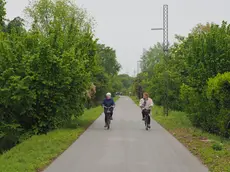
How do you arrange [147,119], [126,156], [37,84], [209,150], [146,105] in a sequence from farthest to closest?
[146,105] < [147,119] < [37,84] < [209,150] < [126,156]

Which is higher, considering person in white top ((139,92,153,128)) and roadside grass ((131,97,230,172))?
person in white top ((139,92,153,128))

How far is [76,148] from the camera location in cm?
1266

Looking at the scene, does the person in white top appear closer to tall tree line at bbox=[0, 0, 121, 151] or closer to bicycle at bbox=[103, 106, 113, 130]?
bicycle at bbox=[103, 106, 113, 130]

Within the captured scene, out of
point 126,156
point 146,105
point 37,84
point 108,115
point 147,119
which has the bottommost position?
point 126,156

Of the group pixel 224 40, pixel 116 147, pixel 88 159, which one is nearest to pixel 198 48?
pixel 224 40

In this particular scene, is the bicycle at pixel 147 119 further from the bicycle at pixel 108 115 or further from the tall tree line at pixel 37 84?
the tall tree line at pixel 37 84

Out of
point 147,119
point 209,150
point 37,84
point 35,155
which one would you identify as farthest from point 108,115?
point 35,155

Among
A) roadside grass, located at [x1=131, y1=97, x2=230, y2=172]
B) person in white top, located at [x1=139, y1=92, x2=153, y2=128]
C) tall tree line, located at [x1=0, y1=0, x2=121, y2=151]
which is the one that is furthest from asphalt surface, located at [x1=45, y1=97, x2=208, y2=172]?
person in white top, located at [x1=139, y1=92, x2=153, y2=128]

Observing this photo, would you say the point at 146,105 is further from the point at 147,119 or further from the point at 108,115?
the point at 108,115

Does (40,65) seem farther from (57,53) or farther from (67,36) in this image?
(67,36)

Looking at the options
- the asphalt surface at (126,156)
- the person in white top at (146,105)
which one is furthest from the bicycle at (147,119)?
the asphalt surface at (126,156)

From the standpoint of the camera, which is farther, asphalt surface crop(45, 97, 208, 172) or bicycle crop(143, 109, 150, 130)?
bicycle crop(143, 109, 150, 130)

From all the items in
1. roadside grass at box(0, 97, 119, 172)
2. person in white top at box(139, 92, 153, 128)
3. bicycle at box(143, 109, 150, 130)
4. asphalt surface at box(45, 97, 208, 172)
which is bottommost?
asphalt surface at box(45, 97, 208, 172)

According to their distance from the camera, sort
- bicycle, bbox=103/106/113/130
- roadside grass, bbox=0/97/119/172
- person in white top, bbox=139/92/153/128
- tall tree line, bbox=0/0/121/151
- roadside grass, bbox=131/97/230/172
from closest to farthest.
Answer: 1. roadside grass, bbox=0/97/119/172
2. roadside grass, bbox=131/97/230/172
3. tall tree line, bbox=0/0/121/151
4. bicycle, bbox=103/106/113/130
5. person in white top, bbox=139/92/153/128
